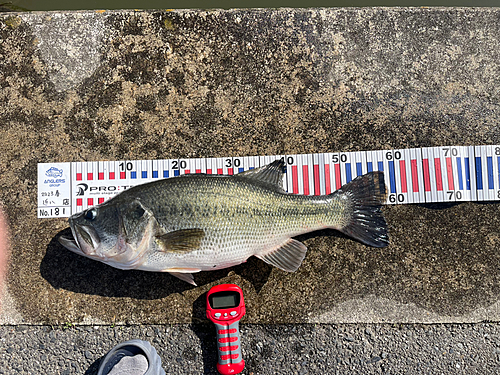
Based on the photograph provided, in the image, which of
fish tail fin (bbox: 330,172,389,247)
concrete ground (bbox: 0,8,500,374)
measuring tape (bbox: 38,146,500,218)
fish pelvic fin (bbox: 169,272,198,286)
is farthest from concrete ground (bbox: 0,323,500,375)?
measuring tape (bbox: 38,146,500,218)

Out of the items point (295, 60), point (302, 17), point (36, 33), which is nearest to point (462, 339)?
point (295, 60)

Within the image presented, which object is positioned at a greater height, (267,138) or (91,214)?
(267,138)

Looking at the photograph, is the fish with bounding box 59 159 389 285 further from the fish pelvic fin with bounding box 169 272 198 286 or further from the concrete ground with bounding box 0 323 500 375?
the concrete ground with bounding box 0 323 500 375

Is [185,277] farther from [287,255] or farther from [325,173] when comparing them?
[325,173]

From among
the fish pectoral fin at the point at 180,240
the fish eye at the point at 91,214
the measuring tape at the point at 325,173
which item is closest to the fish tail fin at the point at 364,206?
the measuring tape at the point at 325,173

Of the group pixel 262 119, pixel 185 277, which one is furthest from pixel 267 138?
pixel 185 277

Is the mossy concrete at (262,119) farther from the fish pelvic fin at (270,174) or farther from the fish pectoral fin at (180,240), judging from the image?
the fish pectoral fin at (180,240)
